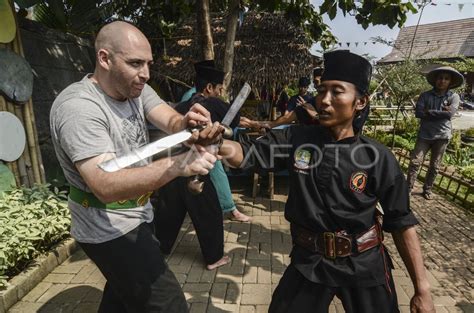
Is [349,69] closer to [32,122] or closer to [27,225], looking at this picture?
[27,225]

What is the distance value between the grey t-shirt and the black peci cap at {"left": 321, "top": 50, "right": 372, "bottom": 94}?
3.56 feet

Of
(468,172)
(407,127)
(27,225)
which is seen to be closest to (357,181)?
(27,225)

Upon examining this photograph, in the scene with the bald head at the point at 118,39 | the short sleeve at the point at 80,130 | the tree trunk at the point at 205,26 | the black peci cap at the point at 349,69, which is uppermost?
the tree trunk at the point at 205,26

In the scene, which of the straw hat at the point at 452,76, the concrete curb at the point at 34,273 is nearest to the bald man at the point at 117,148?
the concrete curb at the point at 34,273

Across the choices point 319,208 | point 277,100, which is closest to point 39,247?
point 319,208

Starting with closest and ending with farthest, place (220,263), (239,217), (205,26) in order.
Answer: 1. (220,263)
2. (239,217)
3. (205,26)

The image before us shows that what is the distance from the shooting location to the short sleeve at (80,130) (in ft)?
4.90

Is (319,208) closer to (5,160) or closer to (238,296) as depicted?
(238,296)

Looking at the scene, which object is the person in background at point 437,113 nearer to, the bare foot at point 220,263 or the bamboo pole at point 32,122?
the bare foot at point 220,263

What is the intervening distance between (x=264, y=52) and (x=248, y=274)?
6545 mm

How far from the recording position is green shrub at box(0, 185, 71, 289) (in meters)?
3.16

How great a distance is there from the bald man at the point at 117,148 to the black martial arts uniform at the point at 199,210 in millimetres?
1499

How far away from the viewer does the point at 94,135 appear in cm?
154

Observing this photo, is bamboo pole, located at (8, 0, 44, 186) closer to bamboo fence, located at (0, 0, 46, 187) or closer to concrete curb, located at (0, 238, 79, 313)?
bamboo fence, located at (0, 0, 46, 187)
